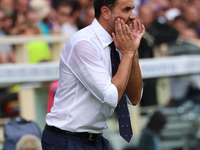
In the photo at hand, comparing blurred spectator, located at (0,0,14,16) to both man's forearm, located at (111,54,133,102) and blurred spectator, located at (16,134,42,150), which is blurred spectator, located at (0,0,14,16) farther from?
man's forearm, located at (111,54,133,102)

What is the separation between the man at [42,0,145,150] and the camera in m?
2.39

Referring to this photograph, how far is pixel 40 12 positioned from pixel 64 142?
4.90 m

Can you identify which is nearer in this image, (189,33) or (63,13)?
(63,13)

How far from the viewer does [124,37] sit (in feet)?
8.14

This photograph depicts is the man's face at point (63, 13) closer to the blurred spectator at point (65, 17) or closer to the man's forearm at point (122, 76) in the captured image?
the blurred spectator at point (65, 17)

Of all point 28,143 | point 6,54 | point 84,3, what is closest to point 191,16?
point 84,3


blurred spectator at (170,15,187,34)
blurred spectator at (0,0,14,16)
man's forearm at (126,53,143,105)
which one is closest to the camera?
man's forearm at (126,53,143,105)

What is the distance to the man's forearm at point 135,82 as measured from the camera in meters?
2.61

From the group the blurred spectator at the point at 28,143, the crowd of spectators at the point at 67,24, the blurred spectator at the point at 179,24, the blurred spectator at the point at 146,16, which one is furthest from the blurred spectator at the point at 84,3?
the blurred spectator at the point at 28,143

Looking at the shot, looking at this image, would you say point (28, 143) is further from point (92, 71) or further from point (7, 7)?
point (7, 7)

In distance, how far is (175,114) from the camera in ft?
23.2

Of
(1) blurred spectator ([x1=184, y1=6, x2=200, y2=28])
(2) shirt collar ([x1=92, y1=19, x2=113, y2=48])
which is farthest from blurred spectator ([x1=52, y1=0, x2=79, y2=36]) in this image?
(2) shirt collar ([x1=92, y1=19, x2=113, y2=48])

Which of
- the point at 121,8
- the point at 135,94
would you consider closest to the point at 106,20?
the point at 121,8

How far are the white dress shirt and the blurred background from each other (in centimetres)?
310
